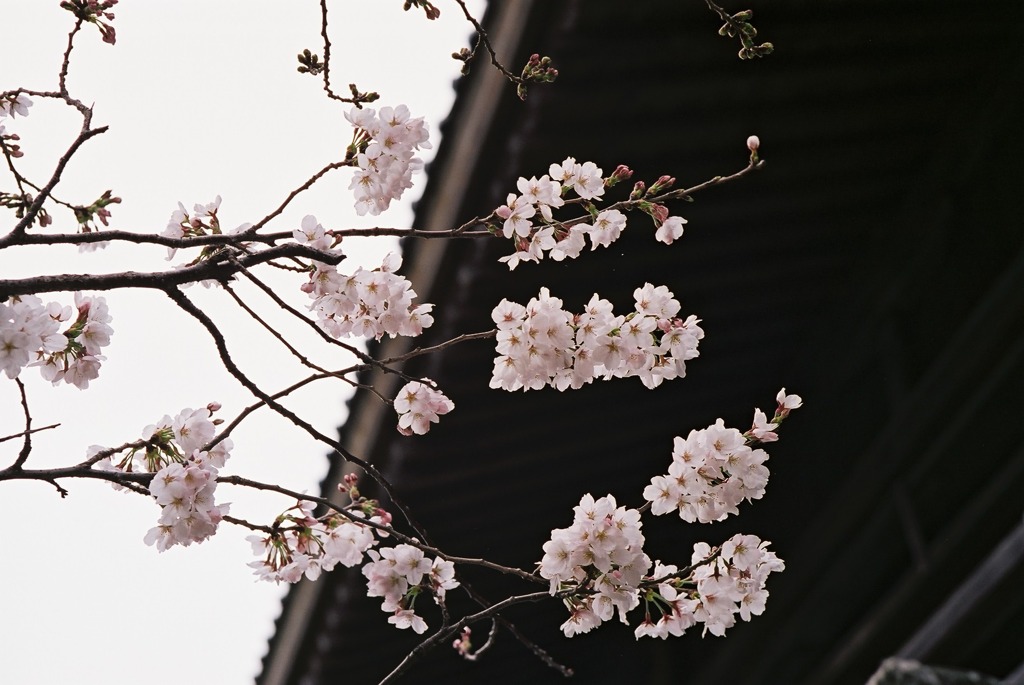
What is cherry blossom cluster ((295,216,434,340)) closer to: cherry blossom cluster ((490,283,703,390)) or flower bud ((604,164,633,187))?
cherry blossom cluster ((490,283,703,390))

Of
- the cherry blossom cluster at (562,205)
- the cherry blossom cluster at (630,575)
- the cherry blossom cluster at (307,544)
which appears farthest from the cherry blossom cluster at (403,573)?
the cherry blossom cluster at (562,205)

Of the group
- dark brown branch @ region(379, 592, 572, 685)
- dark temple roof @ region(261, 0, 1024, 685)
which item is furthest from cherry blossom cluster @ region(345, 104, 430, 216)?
dark brown branch @ region(379, 592, 572, 685)

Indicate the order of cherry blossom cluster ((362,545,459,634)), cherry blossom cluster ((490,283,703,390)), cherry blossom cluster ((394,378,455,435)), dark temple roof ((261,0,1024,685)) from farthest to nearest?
dark temple roof ((261,0,1024,685)) < cherry blossom cluster ((394,378,455,435)) < cherry blossom cluster ((362,545,459,634)) < cherry blossom cluster ((490,283,703,390))

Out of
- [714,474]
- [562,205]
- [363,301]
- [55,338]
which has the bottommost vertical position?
[55,338]

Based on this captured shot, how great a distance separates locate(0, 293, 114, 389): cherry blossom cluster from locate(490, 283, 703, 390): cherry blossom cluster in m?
0.86

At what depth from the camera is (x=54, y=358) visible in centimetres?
187

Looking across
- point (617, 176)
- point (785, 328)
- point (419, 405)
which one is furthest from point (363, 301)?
point (785, 328)

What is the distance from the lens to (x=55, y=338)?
67.3 inches

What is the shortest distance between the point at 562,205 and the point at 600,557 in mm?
763

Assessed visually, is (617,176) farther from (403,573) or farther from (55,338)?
(55,338)

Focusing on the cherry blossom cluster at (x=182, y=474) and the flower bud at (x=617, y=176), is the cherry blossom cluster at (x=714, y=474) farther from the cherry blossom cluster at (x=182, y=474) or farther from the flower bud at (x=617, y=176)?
the cherry blossom cluster at (x=182, y=474)

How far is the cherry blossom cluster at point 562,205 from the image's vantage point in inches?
75.8

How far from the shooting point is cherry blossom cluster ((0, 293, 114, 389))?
1629 mm

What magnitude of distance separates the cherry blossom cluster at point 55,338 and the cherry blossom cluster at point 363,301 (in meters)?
0.44
